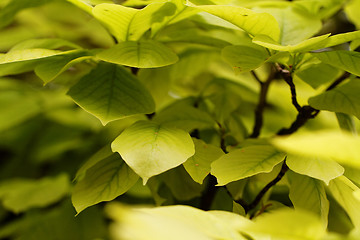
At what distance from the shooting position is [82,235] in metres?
1.01

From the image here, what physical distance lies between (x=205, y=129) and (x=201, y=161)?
0.28m

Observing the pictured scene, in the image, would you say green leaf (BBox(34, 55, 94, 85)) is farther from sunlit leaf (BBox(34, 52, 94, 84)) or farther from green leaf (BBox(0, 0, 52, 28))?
green leaf (BBox(0, 0, 52, 28))

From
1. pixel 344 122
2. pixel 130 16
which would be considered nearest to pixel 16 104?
pixel 130 16

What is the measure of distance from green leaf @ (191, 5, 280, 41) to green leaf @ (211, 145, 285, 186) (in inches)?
7.6

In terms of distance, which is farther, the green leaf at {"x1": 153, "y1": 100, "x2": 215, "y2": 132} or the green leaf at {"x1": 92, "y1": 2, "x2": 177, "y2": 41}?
the green leaf at {"x1": 153, "y1": 100, "x2": 215, "y2": 132}

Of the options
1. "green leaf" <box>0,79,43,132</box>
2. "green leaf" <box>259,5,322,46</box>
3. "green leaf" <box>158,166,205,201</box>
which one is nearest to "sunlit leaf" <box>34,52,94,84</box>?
"green leaf" <box>158,166,205,201</box>

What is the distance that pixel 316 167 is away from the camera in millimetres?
534

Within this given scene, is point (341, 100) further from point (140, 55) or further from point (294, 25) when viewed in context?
point (140, 55)

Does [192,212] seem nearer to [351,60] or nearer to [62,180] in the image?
[351,60]

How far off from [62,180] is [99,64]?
0.45 m

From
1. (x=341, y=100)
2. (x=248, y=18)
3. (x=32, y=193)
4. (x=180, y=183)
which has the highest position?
(x=248, y=18)

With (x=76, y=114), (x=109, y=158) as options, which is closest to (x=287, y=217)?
(x=109, y=158)

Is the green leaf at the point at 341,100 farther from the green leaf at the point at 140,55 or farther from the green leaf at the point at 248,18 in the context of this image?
the green leaf at the point at 140,55

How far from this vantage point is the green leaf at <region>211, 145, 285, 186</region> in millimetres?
545
